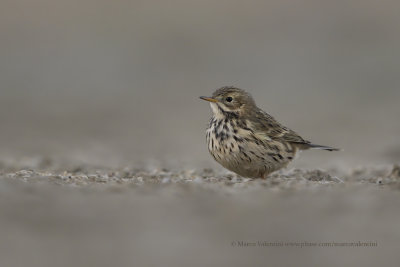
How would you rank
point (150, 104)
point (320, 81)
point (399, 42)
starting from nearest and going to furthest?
point (150, 104) → point (320, 81) → point (399, 42)

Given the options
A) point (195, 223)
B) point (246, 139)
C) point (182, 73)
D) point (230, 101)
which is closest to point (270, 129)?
point (246, 139)

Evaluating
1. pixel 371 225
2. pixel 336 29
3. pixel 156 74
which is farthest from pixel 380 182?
pixel 336 29

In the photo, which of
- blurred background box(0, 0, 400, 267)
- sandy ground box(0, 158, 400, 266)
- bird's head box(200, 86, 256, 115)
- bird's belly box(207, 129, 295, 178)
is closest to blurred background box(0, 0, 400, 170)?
blurred background box(0, 0, 400, 267)

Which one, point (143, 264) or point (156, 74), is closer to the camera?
point (143, 264)

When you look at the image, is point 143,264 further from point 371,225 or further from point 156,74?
point 156,74

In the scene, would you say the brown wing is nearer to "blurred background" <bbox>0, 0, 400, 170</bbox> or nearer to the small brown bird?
the small brown bird

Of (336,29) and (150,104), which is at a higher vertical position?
(336,29)
